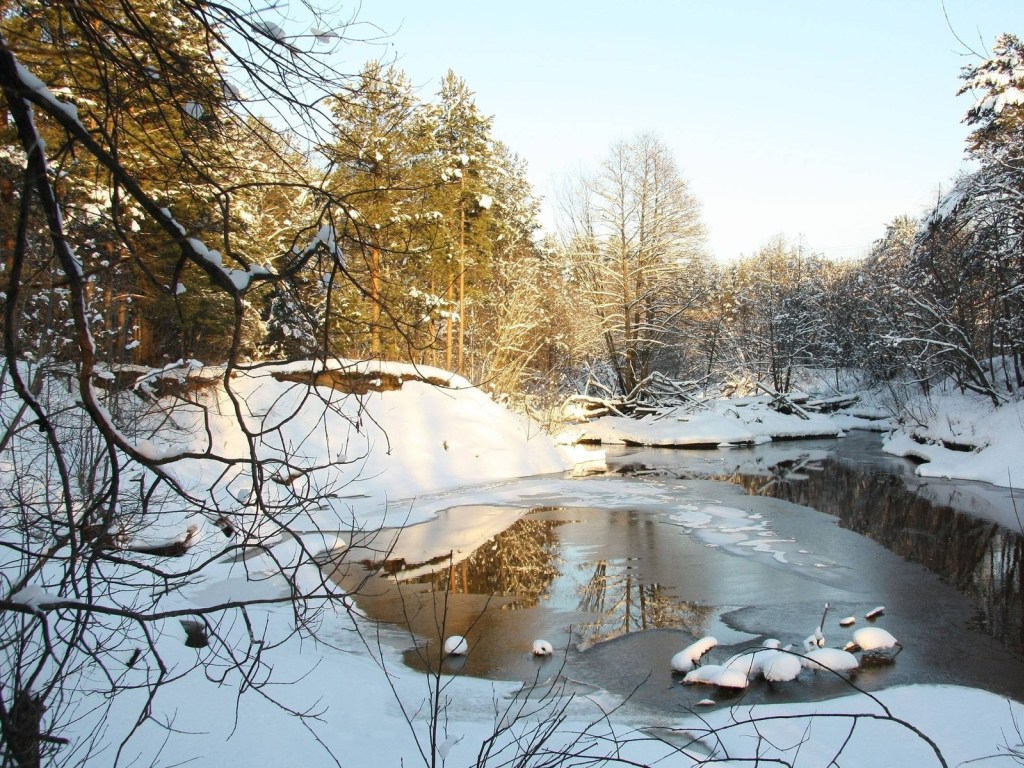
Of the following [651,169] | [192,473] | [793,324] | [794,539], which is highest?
[651,169]

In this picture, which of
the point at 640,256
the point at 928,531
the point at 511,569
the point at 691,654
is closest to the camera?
the point at 691,654

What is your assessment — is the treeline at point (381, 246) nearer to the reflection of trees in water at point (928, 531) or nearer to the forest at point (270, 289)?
the forest at point (270, 289)

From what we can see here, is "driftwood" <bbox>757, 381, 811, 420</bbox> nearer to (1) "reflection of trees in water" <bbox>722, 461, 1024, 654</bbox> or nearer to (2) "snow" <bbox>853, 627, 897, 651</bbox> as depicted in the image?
(1) "reflection of trees in water" <bbox>722, 461, 1024, 654</bbox>

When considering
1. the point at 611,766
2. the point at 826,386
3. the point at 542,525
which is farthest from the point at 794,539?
the point at 826,386

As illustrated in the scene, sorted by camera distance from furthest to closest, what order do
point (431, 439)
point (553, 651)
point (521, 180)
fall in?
point (521, 180), point (431, 439), point (553, 651)

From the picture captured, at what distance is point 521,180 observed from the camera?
38156 millimetres

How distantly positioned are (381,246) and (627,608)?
684 cm

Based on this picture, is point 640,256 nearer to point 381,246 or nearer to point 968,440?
point 968,440

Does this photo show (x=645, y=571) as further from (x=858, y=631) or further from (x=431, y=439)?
(x=431, y=439)

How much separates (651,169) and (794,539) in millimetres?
21206

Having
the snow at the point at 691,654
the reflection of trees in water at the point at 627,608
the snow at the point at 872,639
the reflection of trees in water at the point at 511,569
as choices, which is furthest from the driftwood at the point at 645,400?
the snow at the point at 691,654

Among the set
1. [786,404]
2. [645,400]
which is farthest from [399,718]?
[786,404]

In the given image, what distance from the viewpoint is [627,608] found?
8.27 meters

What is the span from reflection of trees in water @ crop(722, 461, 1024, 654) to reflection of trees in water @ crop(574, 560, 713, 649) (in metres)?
2.89
